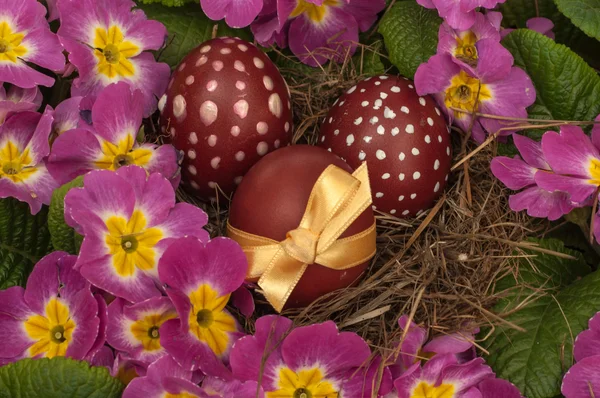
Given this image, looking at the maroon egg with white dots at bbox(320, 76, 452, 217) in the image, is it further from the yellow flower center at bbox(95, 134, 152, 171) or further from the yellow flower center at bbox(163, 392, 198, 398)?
the yellow flower center at bbox(163, 392, 198, 398)

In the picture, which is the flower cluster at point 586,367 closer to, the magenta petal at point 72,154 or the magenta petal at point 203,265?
the magenta petal at point 203,265

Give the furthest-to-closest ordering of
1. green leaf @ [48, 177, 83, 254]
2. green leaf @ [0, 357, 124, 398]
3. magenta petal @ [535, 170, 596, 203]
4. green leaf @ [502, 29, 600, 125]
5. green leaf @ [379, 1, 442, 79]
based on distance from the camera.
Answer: green leaf @ [379, 1, 442, 79] → green leaf @ [502, 29, 600, 125] → magenta petal @ [535, 170, 596, 203] → green leaf @ [48, 177, 83, 254] → green leaf @ [0, 357, 124, 398]

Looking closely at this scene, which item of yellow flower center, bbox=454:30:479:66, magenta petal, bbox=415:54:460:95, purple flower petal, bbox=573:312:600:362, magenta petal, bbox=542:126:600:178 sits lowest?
purple flower petal, bbox=573:312:600:362

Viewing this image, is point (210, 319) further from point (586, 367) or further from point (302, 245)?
point (586, 367)

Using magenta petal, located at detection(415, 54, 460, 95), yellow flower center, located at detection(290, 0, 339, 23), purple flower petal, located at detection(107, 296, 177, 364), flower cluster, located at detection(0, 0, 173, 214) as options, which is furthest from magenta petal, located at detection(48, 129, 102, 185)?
magenta petal, located at detection(415, 54, 460, 95)

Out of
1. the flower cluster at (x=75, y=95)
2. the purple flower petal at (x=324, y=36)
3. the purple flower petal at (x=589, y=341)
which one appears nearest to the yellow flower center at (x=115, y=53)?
the flower cluster at (x=75, y=95)

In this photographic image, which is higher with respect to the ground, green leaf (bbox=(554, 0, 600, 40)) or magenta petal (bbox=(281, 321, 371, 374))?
green leaf (bbox=(554, 0, 600, 40))

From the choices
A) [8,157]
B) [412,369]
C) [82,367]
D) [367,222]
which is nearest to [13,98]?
[8,157]
